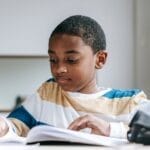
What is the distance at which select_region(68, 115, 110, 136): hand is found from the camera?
0.78m

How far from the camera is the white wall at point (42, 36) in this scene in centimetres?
198

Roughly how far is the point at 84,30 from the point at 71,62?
0.35 ft

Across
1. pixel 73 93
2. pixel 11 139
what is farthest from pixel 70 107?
pixel 11 139

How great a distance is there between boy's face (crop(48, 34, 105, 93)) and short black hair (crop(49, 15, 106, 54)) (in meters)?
0.01

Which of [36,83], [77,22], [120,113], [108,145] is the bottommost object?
[36,83]

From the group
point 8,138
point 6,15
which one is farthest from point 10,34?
point 8,138

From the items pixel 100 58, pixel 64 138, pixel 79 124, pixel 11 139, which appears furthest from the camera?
pixel 100 58

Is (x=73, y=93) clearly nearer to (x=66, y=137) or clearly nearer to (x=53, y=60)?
(x=53, y=60)

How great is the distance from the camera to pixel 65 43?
98cm

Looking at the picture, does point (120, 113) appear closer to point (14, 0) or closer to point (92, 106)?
point (92, 106)

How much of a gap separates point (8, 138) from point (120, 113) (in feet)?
1.29

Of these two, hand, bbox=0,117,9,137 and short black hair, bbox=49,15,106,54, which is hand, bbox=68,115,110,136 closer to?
hand, bbox=0,117,9,137

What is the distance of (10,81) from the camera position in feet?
6.49

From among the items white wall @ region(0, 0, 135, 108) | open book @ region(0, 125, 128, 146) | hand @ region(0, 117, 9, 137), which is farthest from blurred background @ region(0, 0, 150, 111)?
open book @ region(0, 125, 128, 146)
